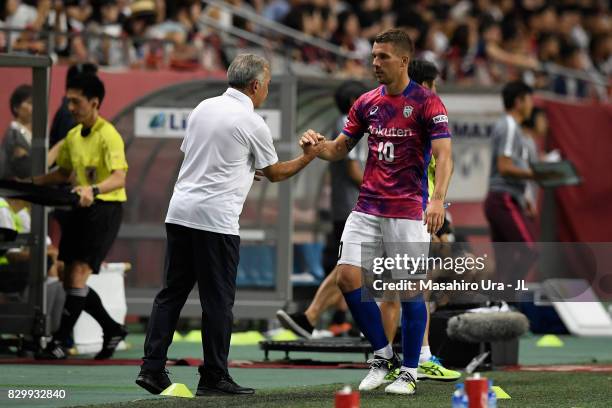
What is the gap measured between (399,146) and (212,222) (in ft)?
4.41

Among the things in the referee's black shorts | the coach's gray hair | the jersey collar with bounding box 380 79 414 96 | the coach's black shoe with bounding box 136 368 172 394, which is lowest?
the coach's black shoe with bounding box 136 368 172 394

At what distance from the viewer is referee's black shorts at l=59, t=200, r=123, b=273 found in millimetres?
11867

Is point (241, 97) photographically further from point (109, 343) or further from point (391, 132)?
point (109, 343)

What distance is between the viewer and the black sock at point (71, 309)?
11820 mm

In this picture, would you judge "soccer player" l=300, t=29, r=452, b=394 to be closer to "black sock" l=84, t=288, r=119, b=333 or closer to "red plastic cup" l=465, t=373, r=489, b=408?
"red plastic cup" l=465, t=373, r=489, b=408

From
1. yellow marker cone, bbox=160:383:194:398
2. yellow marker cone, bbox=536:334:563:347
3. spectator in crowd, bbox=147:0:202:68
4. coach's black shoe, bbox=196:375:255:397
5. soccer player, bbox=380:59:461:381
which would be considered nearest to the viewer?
yellow marker cone, bbox=160:383:194:398

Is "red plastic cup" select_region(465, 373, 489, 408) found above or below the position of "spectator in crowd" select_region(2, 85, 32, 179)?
below

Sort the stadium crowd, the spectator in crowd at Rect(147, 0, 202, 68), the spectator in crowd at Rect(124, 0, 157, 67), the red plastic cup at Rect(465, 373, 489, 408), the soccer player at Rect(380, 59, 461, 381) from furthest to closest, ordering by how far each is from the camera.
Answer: the spectator in crowd at Rect(124, 0, 157, 67) → the spectator in crowd at Rect(147, 0, 202, 68) → the stadium crowd → the soccer player at Rect(380, 59, 461, 381) → the red plastic cup at Rect(465, 373, 489, 408)

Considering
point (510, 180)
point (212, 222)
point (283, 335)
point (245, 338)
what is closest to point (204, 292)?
point (212, 222)

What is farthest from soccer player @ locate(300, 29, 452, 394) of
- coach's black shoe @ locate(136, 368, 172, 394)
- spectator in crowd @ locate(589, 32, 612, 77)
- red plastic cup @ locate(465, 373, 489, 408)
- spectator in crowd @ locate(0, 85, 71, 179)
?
spectator in crowd @ locate(589, 32, 612, 77)

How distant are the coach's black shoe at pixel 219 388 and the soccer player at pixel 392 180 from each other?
2.73 feet

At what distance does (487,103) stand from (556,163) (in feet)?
6.94

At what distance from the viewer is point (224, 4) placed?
20516 millimetres

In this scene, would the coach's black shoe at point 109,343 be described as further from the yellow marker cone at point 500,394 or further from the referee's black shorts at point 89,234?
the yellow marker cone at point 500,394
